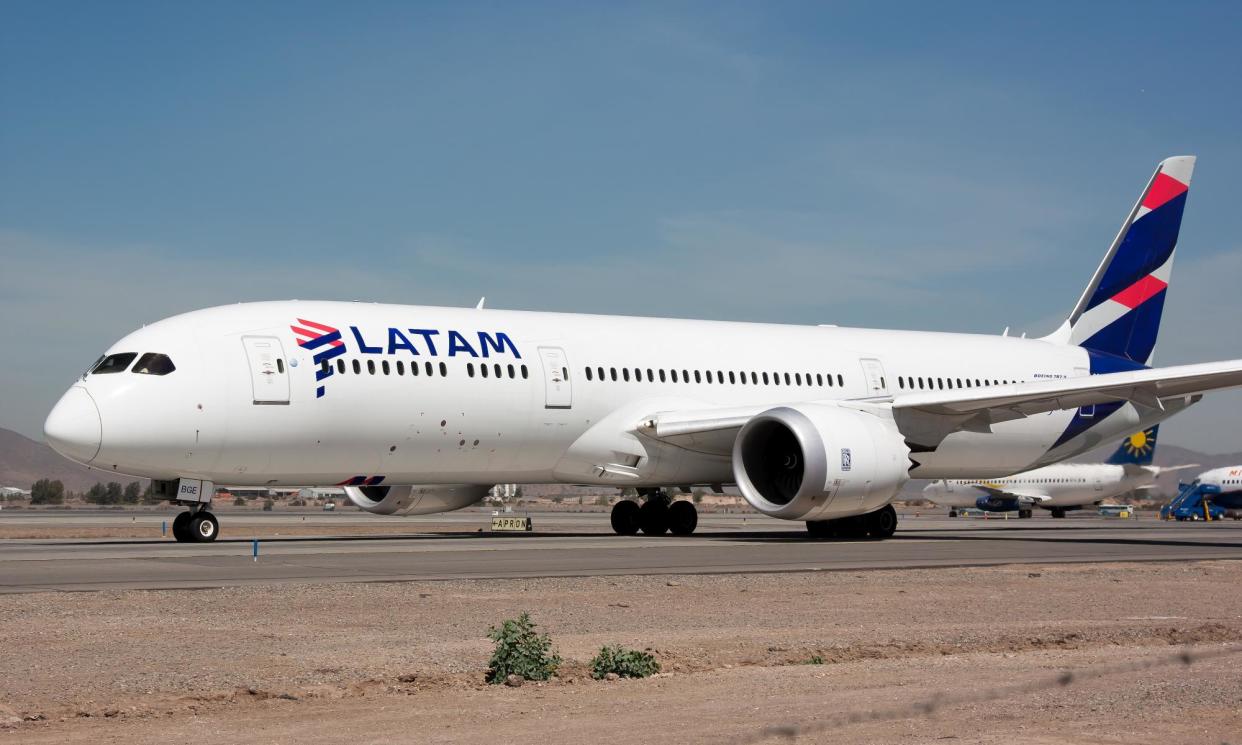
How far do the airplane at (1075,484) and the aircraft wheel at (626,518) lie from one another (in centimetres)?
4187

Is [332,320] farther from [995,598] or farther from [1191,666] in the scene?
[1191,666]

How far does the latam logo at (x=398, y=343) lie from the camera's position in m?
22.0

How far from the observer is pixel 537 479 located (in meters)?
25.4

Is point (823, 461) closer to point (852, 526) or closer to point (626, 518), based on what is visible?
point (852, 526)

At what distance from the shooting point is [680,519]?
28.3 meters

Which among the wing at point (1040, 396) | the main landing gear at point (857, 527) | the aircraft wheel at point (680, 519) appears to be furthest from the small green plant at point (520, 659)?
the aircraft wheel at point (680, 519)

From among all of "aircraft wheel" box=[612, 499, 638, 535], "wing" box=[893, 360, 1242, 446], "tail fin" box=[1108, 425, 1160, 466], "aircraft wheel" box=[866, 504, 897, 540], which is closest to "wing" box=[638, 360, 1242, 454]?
"wing" box=[893, 360, 1242, 446]

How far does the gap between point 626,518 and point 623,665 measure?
19.6m

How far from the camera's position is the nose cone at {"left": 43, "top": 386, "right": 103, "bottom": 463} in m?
20.1

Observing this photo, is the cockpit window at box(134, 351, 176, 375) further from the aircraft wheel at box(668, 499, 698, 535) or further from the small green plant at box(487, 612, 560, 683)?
the small green plant at box(487, 612, 560, 683)

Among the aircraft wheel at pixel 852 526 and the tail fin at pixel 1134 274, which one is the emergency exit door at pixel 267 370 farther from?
the tail fin at pixel 1134 274

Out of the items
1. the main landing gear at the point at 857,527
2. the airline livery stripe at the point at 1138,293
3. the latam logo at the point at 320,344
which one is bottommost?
the main landing gear at the point at 857,527

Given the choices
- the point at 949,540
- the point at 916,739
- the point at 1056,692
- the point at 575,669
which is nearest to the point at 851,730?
the point at 916,739

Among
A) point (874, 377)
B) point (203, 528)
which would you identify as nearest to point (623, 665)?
point (203, 528)
